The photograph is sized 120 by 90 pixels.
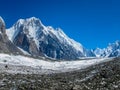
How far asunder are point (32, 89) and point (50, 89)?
5.41 ft

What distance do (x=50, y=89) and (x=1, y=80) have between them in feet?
22.9

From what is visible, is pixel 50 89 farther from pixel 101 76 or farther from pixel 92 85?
pixel 101 76

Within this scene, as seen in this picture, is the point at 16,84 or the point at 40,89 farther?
the point at 16,84

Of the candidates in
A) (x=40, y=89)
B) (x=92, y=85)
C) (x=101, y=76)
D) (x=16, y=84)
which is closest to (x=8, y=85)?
(x=16, y=84)

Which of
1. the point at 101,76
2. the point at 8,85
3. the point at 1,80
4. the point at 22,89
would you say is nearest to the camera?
the point at 22,89

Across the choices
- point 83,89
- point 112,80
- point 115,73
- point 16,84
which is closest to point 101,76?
point 115,73

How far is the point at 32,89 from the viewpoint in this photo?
3167cm

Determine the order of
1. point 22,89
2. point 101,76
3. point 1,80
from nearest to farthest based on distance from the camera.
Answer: point 22,89 → point 1,80 → point 101,76

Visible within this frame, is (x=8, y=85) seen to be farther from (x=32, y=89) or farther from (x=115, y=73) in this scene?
(x=115, y=73)

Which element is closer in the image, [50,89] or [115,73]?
[50,89]

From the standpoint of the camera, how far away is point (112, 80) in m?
35.0

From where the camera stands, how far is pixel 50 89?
32.1m

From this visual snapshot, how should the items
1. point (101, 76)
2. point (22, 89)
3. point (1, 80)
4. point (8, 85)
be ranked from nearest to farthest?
point (22, 89) < point (8, 85) < point (1, 80) < point (101, 76)

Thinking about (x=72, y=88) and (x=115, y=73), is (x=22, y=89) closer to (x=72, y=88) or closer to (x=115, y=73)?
(x=72, y=88)
